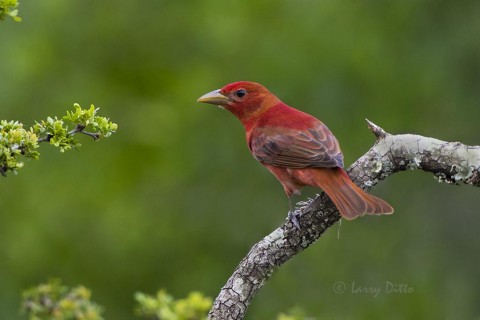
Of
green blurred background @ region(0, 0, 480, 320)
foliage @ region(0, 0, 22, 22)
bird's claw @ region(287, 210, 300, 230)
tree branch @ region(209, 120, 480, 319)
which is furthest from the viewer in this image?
green blurred background @ region(0, 0, 480, 320)

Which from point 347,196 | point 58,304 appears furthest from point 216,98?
point 58,304

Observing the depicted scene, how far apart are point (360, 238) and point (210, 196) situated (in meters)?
1.67

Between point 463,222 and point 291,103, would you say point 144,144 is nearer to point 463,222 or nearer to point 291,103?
point 291,103

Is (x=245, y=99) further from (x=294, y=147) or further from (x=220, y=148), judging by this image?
(x=220, y=148)

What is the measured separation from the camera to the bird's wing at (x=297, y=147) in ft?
16.8

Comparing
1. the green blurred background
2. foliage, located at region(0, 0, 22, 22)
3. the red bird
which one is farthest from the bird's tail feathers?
the green blurred background

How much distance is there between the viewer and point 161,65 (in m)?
11.7

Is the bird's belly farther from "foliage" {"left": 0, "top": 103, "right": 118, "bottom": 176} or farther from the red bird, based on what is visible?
"foliage" {"left": 0, "top": 103, "right": 118, "bottom": 176}

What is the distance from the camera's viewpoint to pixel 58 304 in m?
3.38

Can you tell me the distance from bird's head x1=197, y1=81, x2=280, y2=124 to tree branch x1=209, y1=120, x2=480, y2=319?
1955mm

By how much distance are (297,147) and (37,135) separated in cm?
222

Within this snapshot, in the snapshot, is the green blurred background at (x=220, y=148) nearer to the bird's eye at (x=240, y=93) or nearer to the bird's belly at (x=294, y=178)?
the bird's eye at (x=240, y=93)

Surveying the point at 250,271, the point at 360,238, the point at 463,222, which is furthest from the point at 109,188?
the point at 250,271

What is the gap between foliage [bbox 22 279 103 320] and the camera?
3256 mm
